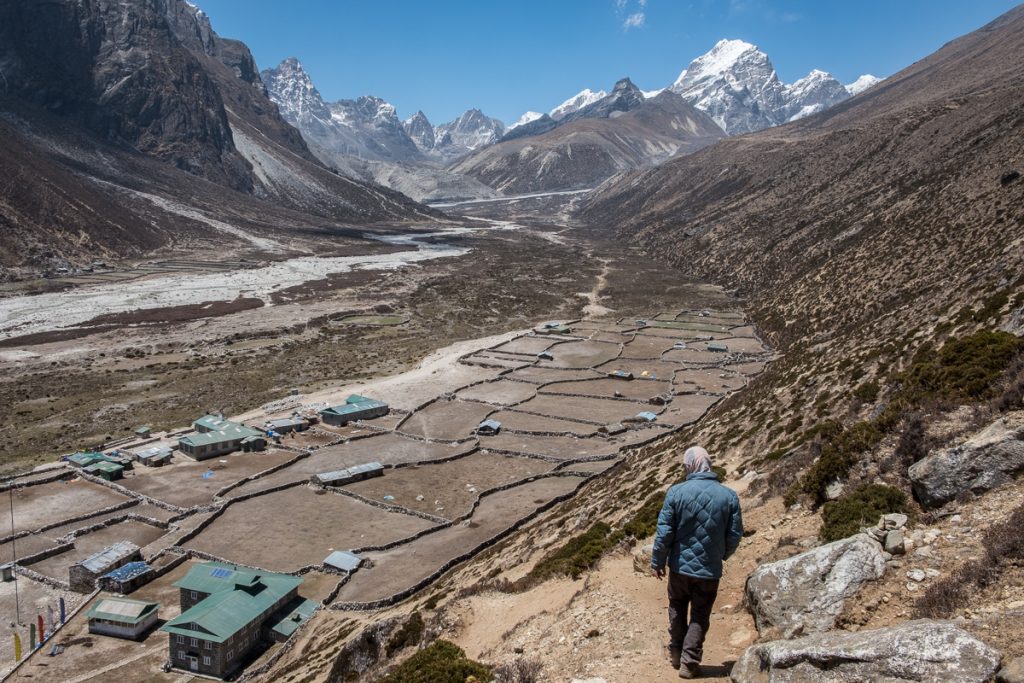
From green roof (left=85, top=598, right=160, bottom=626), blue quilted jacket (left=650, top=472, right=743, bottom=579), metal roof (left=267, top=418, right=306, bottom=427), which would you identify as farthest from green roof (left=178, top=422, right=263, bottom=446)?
blue quilted jacket (left=650, top=472, right=743, bottom=579)

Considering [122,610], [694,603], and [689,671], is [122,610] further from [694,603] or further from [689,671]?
[694,603]

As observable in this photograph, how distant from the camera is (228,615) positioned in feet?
87.8

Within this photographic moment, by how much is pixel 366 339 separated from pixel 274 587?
6263cm

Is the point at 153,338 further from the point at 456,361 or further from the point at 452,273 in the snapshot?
the point at 452,273

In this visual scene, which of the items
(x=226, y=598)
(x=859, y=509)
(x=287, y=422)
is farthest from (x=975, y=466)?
(x=287, y=422)

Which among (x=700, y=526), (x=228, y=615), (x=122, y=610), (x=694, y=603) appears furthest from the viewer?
(x=122, y=610)

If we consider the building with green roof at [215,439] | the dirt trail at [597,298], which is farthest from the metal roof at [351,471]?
the dirt trail at [597,298]

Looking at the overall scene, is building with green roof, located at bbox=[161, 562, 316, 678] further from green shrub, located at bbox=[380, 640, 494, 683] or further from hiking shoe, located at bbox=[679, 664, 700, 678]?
hiking shoe, located at bbox=[679, 664, 700, 678]

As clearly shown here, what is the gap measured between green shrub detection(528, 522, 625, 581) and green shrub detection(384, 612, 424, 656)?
362 centimetres

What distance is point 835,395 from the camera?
28.5m

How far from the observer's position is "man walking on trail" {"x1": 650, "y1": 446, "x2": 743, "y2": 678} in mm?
10094

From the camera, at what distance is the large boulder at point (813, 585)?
10742 mm

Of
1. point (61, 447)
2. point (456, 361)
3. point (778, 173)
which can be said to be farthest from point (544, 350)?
point (778, 173)

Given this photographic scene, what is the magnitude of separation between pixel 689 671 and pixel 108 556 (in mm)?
32001
